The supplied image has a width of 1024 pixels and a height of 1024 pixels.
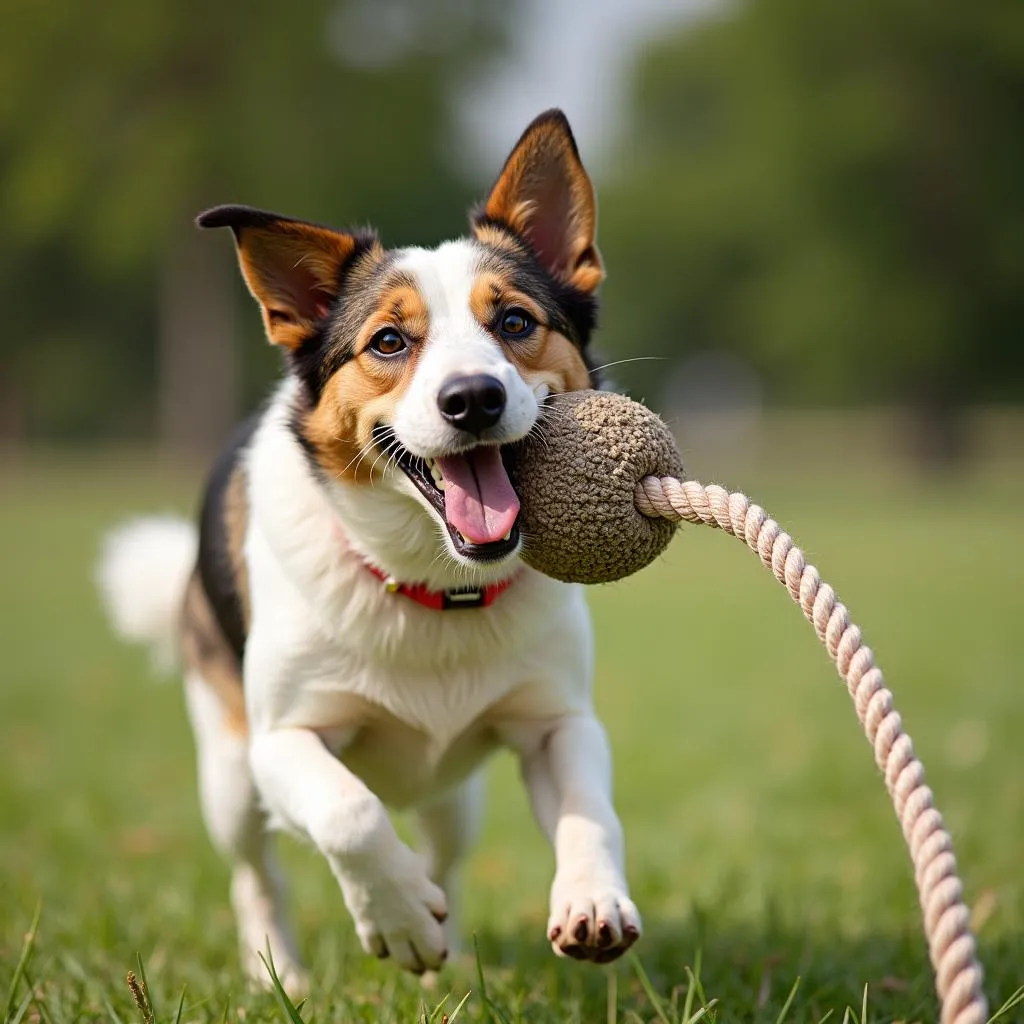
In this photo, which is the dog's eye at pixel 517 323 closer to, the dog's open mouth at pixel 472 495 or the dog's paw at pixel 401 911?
the dog's open mouth at pixel 472 495

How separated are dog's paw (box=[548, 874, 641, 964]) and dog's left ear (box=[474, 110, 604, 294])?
1823mm

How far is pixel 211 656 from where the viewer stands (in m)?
4.71

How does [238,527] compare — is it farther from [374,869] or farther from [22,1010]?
[22,1010]

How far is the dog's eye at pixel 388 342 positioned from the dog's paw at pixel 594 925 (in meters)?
1.53

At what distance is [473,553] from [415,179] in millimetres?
35273

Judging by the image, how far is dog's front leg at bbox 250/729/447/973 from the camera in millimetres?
3221

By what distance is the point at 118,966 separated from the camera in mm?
3916

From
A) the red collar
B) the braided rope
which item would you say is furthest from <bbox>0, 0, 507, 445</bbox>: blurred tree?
the braided rope

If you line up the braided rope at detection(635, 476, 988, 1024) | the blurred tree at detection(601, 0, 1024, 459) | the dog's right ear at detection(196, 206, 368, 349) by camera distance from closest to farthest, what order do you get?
the braided rope at detection(635, 476, 988, 1024), the dog's right ear at detection(196, 206, 368, 349), the blurred tree at detection(601, 0, 1024, 459)

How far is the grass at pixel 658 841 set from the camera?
3.47 metres

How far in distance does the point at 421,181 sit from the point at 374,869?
3690 cm

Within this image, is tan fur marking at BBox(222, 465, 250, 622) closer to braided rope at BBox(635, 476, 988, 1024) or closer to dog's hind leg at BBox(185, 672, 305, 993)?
dog's hind leg at BBox(185, 672, 305, 993)

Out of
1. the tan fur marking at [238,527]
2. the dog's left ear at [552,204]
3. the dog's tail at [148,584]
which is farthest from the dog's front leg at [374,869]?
the dog's tail at [148,584]

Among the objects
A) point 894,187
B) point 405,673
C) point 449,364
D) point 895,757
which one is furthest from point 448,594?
point 894,187
